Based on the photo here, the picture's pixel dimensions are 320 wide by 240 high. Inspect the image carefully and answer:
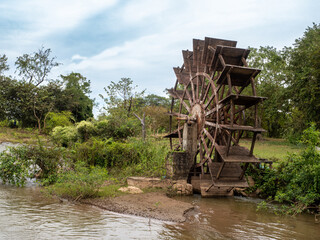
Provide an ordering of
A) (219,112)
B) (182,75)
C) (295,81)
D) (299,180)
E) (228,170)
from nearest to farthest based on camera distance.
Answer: (299,180) → (228,170) → (219,112) → (182,75) → (295,81)

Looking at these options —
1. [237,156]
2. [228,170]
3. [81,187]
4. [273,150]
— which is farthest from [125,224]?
[273,150]

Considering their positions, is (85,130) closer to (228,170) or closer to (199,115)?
(199,115)

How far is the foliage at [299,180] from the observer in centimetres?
719

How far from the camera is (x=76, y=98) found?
32406 millimetres

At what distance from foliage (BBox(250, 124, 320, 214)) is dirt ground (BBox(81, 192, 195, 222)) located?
2444mm

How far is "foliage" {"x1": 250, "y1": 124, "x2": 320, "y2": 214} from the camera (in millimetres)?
7191

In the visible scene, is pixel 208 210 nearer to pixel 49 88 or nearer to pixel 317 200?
pixel 317 200

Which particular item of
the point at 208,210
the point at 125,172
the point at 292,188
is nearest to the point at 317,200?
the point at 292,188

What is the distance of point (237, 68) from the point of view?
866 cm

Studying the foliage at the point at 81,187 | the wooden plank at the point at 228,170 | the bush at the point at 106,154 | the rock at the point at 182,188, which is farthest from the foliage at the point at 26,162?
the wooden plank at the point at 228,170

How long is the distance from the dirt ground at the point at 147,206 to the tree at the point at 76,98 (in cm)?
2403

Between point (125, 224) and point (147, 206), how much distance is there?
117cm

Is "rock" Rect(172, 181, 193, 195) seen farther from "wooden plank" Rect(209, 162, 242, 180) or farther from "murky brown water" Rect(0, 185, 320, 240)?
"murky brown water" Rect(0, 185, 320, 240)

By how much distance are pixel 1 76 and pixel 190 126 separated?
25.2 m
